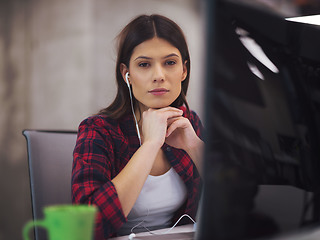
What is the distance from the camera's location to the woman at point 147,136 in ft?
3.01

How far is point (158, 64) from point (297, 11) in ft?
1.38

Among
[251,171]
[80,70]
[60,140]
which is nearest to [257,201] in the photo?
[251,171]

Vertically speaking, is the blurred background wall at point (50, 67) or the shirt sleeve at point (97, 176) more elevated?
the blurred background wall at point (50, 67)

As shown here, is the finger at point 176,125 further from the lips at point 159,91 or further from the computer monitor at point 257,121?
the computer monitor at point 257,121

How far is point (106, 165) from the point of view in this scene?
3.28ft

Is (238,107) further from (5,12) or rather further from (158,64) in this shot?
(5,12)

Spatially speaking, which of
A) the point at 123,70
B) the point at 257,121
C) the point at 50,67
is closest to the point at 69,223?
the point at 257,121

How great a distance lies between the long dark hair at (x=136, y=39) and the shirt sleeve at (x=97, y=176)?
0.38 ft

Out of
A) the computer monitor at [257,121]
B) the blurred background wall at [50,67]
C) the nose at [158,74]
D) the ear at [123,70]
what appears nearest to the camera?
the computer monitor at [257,121]

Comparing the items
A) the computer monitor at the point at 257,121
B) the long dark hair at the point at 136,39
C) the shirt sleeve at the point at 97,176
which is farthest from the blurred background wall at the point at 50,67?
the computer monitor at the point at 257,121

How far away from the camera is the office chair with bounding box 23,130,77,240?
3.62 feet

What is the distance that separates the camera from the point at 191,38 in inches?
→ 137

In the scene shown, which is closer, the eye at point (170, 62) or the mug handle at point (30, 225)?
the mug handle at point (30, 225)

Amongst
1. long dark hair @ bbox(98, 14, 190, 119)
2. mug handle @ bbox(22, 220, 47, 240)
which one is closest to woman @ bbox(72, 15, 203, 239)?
long dark hair @ bbox(98, 14, 190, 119)
